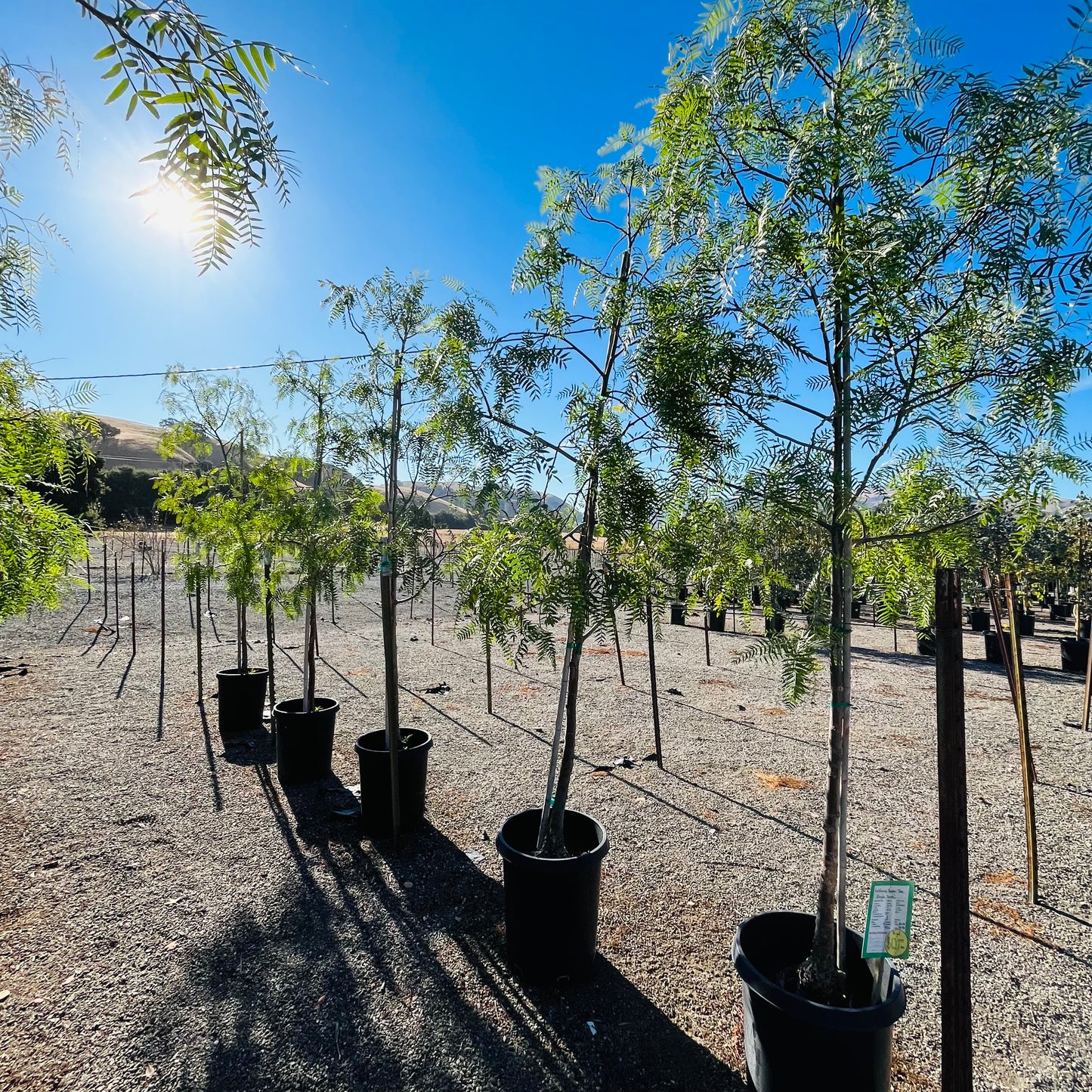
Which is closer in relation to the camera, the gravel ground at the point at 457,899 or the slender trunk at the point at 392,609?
the gravel ground at the point at 457,899

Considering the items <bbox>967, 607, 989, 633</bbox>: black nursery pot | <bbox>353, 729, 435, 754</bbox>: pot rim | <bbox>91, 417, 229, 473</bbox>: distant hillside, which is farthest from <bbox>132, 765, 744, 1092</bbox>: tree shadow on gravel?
<bbox>91, 417, 229, 473</bbox>: distant hillside

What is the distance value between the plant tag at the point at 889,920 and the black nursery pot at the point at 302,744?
4504 mm

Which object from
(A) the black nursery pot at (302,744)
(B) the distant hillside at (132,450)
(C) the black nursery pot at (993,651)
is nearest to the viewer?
(A) the black nursery pot at (302,744)

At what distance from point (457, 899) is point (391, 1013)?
3.04 feet

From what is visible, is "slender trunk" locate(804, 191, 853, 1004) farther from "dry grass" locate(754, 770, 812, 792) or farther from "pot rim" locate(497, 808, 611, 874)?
"dry grass" locate(754, 770, 812, 792)

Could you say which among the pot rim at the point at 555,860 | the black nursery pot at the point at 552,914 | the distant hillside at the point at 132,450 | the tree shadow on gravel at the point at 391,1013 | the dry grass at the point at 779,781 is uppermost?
the distant hillside at the point at 132,450

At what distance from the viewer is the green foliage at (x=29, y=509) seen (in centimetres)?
245

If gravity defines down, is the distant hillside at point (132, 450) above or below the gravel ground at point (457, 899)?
above

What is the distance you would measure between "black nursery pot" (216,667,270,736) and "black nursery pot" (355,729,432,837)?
2.53 m

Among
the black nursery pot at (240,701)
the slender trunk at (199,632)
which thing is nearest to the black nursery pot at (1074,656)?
the black nursery pot at (240,701)

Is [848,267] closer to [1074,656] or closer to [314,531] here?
[314,531]

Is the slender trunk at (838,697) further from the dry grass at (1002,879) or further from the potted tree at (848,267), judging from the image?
the dry grass at (1002,879)

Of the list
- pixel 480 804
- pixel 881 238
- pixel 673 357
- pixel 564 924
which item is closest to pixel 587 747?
pixel 480 804

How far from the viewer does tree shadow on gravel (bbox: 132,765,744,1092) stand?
8.12ft
